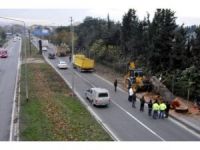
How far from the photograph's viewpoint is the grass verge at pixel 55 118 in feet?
79.5

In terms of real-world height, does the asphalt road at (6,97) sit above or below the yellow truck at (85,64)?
below

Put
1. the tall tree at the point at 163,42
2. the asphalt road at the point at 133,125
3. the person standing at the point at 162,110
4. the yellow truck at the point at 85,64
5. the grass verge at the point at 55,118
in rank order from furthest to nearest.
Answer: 1. the yellow truck at the point at 85,64
2. the tall tree at the point at 163,42
3. the person standing at the point at 162,110
4. the asphalt road at the point at 133,125
5. the grass verge at the point at 55,118

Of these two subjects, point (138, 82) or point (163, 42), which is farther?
point (163, 42)

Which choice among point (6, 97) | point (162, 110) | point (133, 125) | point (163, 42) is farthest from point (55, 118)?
point (163, 42)

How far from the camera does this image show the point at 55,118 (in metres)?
29.2

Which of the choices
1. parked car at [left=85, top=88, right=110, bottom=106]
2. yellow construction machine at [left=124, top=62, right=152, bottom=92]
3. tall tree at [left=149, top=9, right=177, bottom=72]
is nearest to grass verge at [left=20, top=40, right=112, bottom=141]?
parked car at [left=85, top=88, right=110, bottom=106]

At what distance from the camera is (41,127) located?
86.0 ft

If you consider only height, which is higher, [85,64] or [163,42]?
[163,42]

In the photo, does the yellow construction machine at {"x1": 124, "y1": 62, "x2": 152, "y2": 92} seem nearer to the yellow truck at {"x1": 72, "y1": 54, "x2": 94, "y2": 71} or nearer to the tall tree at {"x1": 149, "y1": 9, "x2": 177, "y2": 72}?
the tall tree at {"x1": 149, "y1": 9, "x2": 177, "y2": 72}

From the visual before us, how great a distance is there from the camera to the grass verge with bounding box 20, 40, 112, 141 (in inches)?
953

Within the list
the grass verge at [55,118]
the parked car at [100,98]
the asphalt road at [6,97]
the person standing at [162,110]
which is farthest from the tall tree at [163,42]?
the asphalt road at [6,97]

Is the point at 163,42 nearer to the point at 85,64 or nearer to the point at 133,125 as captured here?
the point at 85,64

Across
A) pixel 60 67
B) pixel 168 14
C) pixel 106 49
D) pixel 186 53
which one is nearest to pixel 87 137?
pixel 186 53

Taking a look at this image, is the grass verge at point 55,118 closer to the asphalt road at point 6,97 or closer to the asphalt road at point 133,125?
the asphalt road at point 6,97
